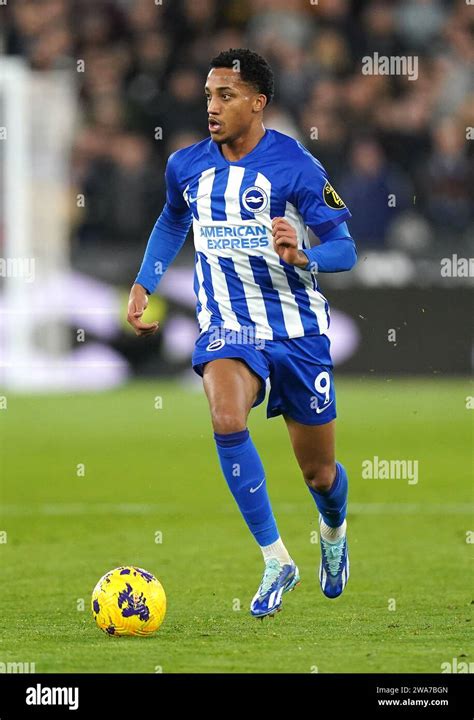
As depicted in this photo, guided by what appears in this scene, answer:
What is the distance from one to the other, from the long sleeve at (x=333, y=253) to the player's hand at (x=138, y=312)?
77 centimetres

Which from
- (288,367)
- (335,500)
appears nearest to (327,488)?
(335,500)

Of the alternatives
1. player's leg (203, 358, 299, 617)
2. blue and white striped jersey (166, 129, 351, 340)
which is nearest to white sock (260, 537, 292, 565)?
player's leg (203, 358, 299, 617)

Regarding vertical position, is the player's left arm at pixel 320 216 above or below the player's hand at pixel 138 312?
above

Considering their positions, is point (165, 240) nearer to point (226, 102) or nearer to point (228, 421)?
point (226, 102)

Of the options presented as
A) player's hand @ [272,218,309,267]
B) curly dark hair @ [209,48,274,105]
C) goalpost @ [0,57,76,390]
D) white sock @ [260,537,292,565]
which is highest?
goalpost @ [0,57,76,390]

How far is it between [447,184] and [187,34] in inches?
164

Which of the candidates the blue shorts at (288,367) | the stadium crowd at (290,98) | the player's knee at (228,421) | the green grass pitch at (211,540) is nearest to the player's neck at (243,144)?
the blue shorts at (288,367)

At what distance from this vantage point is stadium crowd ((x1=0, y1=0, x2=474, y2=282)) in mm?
17688

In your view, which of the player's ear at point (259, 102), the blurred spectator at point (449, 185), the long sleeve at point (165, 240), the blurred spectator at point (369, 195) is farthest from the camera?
the blurred spectator at point (449, 185)

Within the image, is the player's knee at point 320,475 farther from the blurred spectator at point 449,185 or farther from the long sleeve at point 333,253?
the blurred spectator at point 449,185

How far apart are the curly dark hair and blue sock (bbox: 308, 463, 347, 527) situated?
171 cm

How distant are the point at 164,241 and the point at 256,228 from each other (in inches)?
26.4

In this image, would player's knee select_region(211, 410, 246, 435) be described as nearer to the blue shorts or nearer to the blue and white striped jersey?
the blue shorts

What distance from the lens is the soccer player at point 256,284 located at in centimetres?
607
